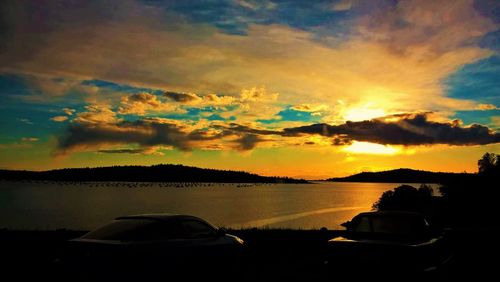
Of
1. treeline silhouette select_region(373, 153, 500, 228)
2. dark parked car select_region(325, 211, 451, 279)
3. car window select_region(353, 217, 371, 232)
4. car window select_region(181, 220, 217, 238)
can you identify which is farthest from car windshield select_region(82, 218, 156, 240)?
treeline silhouette select_region(373, 153, 500, 228)

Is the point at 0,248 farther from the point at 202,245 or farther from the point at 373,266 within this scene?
the point at 373,266

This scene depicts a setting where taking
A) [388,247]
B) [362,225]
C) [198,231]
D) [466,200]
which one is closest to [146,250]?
[198,231]

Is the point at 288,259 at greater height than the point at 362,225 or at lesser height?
lesser

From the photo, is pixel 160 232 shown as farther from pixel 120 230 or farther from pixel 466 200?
pixel 466 200

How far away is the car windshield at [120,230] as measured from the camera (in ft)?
28.9

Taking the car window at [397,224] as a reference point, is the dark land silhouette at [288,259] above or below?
below

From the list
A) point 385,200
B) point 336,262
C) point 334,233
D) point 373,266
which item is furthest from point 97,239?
point 385,200

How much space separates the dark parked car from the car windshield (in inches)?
149

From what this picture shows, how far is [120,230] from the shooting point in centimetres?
903

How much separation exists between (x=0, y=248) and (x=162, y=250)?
745 centimetres

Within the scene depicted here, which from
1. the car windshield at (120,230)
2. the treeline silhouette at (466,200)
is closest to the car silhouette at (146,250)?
the car windshield at (120,230)

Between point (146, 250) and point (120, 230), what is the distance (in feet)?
2.33

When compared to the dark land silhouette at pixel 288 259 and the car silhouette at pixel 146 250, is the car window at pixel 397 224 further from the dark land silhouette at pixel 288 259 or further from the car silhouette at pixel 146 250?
the car silhouette at pixel 146 250

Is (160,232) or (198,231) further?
(198,231)
